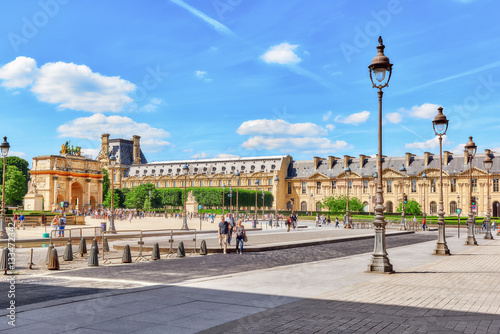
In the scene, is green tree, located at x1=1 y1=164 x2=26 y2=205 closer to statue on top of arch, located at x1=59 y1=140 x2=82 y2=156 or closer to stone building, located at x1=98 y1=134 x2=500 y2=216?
statue on top of arch, located at x1=59 y1=140 x2=82 y2=156

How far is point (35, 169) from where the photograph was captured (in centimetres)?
8669

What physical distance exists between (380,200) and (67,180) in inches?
3297

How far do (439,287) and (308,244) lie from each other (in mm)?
15779

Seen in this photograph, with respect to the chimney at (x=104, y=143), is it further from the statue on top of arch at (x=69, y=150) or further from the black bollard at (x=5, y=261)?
the black bollard at (x=5, y=261)

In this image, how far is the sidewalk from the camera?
734cm

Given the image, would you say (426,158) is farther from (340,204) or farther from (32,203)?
(32,203)

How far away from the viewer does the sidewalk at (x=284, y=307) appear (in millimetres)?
7344

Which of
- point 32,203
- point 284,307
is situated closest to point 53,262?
point 284,307

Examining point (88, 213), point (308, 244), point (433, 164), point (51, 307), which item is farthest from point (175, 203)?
point (51, 307)

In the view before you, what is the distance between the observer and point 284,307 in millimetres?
8898

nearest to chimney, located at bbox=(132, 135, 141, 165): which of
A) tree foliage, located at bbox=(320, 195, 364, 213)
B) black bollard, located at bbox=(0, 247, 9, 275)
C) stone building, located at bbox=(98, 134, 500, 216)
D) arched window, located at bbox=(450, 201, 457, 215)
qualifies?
stone building, located at bbox=(98, 134, 500, 216)

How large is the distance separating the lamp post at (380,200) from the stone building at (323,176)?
5722cm

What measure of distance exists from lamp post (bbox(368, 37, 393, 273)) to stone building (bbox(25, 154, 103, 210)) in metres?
75.3

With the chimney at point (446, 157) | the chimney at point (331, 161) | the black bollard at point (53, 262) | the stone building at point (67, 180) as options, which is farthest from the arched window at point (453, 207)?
the black bollard at point (53, 262)
